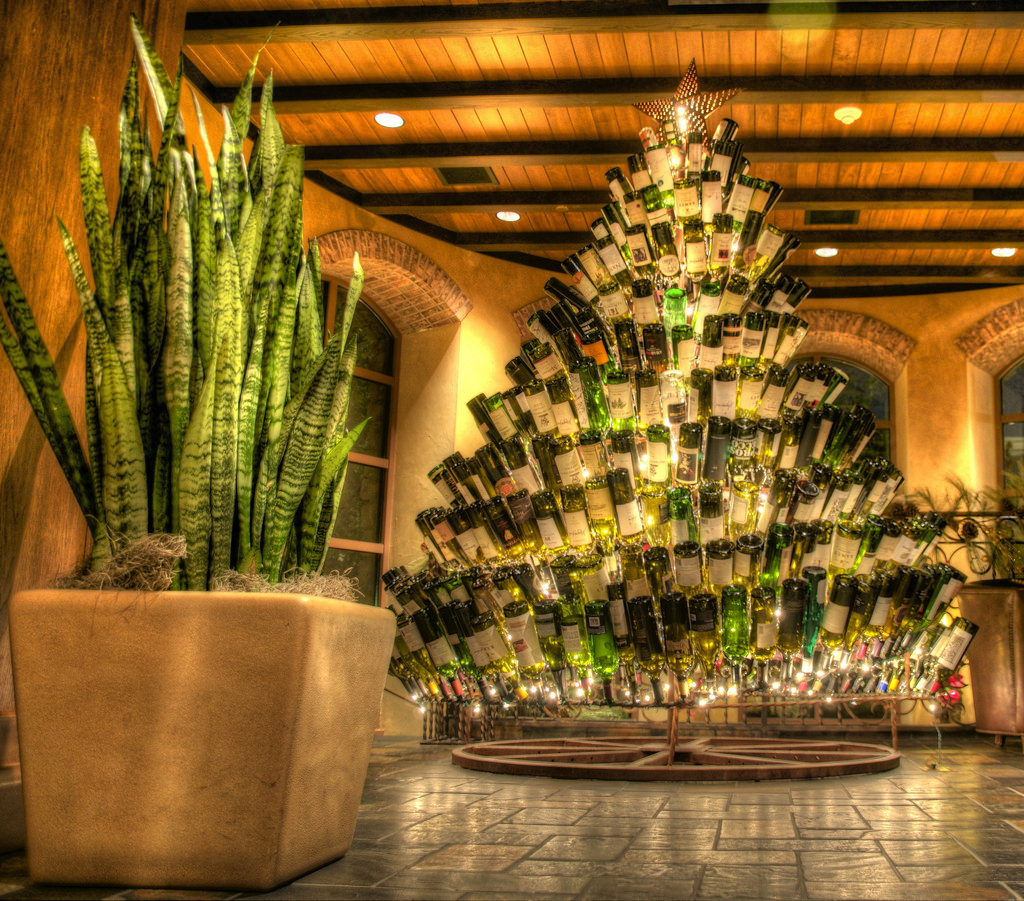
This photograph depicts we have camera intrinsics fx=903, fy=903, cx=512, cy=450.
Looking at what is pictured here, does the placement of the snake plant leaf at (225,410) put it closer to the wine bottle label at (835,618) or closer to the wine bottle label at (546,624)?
the wine bottle label at (546,624)

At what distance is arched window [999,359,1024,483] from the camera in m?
6.54

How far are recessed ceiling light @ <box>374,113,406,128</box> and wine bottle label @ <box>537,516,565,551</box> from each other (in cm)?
283

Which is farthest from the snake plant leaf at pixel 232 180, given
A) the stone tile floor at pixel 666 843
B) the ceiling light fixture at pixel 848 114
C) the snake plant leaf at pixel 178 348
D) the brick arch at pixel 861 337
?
the brick arch at pixel 861 337

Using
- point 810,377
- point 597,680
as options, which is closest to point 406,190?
point 810,377

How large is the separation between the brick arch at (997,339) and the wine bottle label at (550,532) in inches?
201

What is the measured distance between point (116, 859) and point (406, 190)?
15.8 ft

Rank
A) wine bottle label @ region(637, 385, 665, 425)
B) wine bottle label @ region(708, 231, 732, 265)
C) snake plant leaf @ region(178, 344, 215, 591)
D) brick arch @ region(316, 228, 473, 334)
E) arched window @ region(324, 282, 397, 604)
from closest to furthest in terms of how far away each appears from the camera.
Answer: snake plant leaf @ region(178, 344, 215, 591)
wine bottle label @ region(637, 385, 665, 425)
wine bottle label @ region(708, 231, 732, 265)
brick arch @ region(316, 228, 473, 334)
arched window @ region(324, 282, 397, 604)

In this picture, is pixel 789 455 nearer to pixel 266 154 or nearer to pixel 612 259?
pixel 612 259

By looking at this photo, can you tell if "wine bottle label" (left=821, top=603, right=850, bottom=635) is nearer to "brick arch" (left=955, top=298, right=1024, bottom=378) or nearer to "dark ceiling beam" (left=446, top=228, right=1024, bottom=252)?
"dark ceiling beam" (left=446, top=228, right=1024, bottom=252)

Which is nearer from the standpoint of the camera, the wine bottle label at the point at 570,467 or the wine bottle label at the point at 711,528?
the wine bottle label at the point at 711,528

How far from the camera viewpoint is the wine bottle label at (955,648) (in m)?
2.61

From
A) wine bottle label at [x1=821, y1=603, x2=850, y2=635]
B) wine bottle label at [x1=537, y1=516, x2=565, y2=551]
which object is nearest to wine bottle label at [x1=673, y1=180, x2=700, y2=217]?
wine bottle label at [x1=537, y1=516, x2=565, y2=551]

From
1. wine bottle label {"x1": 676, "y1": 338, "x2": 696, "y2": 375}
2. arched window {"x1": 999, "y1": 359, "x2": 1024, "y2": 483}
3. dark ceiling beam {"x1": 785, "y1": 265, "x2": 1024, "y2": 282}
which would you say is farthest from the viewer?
arched window {"x1": 999, "y1": 359, "x2": 1024, "y2": 483}

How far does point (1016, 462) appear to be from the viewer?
6.54 metres
